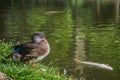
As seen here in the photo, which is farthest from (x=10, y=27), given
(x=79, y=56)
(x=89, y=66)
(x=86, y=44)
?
(x=89, y=66)

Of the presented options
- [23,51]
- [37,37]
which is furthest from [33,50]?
[37,37]

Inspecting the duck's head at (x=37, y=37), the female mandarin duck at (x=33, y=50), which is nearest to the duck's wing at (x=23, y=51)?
the female mandarin duck at (x=33, y=50)

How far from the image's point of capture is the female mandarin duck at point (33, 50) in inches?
341

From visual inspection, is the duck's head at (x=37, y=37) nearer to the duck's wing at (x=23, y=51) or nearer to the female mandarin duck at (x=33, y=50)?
the female mandarin duck at (x=33, y=50)

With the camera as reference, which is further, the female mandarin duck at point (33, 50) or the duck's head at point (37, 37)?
the duck's head at point (37, 37)

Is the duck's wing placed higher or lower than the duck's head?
lower

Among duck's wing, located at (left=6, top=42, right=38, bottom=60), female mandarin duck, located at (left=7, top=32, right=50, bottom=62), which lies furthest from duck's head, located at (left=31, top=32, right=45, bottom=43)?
duck's wing, located at (left=6, top=42, right=38, bottom=60)

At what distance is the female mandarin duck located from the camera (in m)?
8.66

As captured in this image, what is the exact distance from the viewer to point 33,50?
8.68m

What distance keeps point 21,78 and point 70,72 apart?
8107 millimetres

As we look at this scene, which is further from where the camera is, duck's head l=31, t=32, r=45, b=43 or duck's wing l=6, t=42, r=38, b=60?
duck's head l=31, t=32, r=45, b=43

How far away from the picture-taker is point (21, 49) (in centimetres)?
890

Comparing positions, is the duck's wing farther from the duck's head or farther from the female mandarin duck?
the duck's head

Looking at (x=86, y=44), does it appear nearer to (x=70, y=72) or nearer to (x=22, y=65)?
(x=70, y=72)
